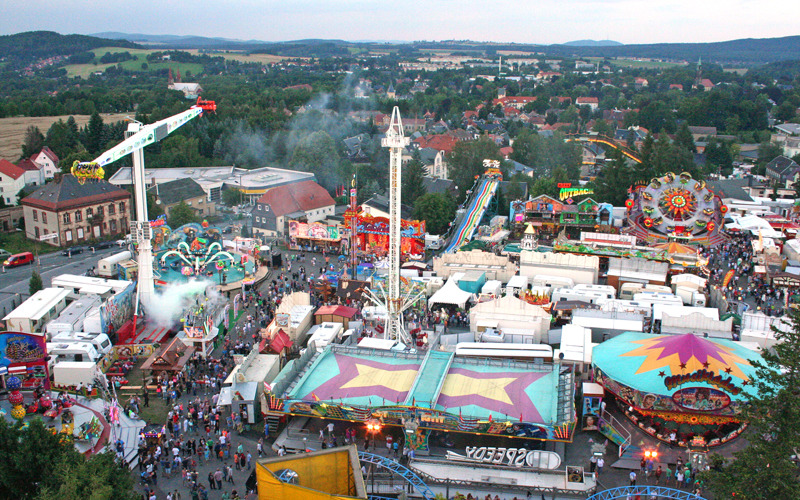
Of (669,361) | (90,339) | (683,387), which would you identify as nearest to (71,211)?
(90,339)

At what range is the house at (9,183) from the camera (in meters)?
50.6

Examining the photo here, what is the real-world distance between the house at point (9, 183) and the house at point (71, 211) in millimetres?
8468

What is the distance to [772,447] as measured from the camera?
15.3 meters

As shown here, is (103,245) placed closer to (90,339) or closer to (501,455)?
(90,339)

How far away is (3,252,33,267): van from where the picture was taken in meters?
38.4

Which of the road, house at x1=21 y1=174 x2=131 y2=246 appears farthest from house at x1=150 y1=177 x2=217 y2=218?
the road

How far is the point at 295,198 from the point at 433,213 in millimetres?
9085

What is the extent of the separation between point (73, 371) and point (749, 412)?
19.7 meters

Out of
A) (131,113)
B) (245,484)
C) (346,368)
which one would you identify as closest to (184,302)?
(346,368)

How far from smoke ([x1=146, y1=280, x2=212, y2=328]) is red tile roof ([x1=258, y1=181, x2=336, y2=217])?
1424cm

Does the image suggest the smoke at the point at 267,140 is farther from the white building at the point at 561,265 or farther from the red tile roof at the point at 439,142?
the white building at the point at 561,265

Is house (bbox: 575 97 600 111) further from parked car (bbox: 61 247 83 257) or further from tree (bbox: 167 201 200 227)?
parked car (bbox: 61 247 83 257)

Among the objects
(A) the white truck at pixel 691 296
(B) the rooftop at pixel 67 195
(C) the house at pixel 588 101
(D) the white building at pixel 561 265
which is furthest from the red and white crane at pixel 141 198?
(C) the house at pixel 588 101

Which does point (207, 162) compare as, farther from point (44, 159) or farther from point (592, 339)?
point (592, 339)
